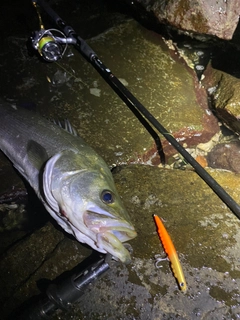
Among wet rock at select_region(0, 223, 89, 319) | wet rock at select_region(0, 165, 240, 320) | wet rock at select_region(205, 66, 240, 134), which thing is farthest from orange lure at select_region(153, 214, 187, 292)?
wet rock at select_region(205, 66, 240, 134)

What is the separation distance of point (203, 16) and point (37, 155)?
375cm

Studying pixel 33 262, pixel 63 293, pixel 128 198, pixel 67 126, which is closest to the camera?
pixel 63 293

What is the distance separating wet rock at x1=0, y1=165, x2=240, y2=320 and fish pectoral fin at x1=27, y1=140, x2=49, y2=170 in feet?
2.30

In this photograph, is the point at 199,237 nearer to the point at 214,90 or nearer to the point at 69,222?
the point at 69,222

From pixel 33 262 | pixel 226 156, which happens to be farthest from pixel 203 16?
pixel 33 262

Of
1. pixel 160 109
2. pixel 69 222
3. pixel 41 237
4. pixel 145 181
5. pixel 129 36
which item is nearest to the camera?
pixel 69 222

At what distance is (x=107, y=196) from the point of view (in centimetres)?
250

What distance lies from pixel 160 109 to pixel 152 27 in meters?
2.05

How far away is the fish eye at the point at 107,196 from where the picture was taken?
8.14 ft

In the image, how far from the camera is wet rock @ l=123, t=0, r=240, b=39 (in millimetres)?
4668

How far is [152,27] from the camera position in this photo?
5152mm

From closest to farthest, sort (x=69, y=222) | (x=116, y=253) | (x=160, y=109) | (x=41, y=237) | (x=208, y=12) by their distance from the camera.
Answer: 1. (x=116, y=253)
2. (x=69, y=222)
3. (x=41, y=237)
4. (x=160, y=109)
5. (x=208, y=12)

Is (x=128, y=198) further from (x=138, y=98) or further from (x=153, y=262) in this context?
(x=138, y=98)

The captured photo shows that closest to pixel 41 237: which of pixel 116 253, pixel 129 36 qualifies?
pixel 116 253
